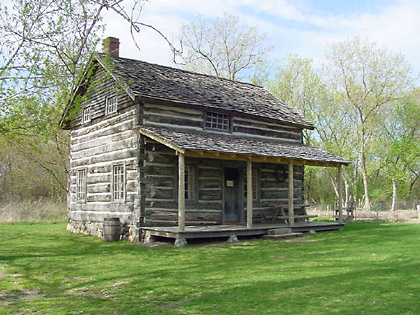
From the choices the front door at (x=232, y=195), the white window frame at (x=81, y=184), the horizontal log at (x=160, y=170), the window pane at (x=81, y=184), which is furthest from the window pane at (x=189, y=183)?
the window pane at (x=81, y=184)

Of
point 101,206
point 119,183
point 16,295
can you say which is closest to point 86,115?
point 101,206

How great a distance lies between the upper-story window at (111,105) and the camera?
692 inches

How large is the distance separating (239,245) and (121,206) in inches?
187

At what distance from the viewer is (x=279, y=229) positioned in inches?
648

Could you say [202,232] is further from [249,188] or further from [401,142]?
[401,142]

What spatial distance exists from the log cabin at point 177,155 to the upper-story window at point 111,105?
44 millimetres

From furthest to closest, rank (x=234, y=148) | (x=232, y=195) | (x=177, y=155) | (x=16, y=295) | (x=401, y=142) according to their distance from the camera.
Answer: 1. (x=401, y=142)
2. (x=232, y=195)
3. (x=177, y=155)
4. (x=234, y=148)
5. (x=16, y=295)

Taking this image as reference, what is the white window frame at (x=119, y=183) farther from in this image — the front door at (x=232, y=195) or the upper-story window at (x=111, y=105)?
the front door at (x=232, y=195)

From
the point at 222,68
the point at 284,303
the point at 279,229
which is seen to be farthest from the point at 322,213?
the point at 284,303

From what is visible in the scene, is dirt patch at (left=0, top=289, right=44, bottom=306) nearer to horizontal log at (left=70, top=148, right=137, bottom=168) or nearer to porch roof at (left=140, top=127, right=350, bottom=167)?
porch roof at (left=140, top=127, right=350, bottom=167)

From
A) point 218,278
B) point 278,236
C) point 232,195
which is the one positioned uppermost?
point 232,195

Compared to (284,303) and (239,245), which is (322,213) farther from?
(284,303)

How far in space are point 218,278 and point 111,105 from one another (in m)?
10.7

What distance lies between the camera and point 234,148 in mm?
15578
